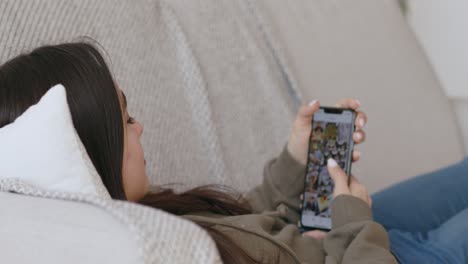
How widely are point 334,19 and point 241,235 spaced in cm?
88

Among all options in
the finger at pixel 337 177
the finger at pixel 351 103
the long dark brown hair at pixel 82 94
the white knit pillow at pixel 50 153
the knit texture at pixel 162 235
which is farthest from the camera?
the finger at pixel 351 103

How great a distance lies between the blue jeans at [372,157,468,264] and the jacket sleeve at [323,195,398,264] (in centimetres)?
15

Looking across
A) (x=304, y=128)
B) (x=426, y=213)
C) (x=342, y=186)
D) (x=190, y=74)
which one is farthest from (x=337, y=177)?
(x=190, y=74)

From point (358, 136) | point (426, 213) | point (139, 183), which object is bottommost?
point (426, 213)

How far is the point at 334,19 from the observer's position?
164 centimetres

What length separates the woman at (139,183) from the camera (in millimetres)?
836

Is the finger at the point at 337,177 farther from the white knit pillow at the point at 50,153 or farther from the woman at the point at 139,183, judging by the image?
the white knit pillow at the point at 50,153

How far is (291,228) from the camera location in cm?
107

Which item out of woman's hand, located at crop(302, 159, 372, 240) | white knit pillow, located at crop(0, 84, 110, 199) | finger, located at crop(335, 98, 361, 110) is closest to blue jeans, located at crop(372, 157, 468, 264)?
woman's hand, located at crop(302, 159, 372, 240)

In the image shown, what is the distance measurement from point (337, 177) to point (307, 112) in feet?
0.44

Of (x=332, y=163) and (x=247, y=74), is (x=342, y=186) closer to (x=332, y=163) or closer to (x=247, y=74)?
(x=332, y=163)

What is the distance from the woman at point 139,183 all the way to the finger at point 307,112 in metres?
0.09

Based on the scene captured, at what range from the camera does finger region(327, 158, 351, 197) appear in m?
1.06

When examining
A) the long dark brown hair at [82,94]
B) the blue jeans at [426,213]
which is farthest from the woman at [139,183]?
the blue jeans at [426,213]
